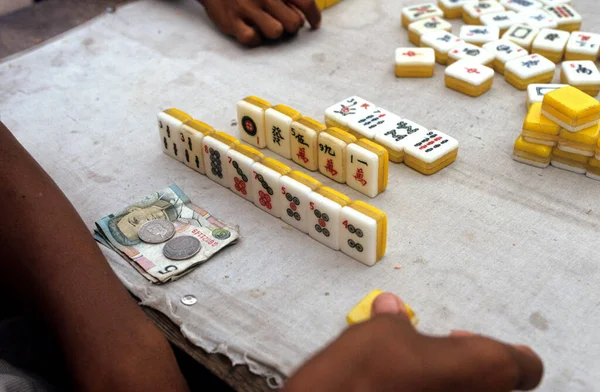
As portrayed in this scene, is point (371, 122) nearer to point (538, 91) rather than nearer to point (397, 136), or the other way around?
point (397, 136)

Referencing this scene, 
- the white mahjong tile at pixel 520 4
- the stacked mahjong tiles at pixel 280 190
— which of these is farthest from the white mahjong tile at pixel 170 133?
the white mahjong tile at pixel 520 4

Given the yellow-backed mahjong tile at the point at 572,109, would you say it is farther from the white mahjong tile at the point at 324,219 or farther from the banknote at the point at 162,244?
the banknote at the point at 162,244

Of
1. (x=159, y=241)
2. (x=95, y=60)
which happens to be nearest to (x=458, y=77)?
(x=159, y=241)

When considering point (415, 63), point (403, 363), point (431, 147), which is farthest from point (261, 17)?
point (403, 363)

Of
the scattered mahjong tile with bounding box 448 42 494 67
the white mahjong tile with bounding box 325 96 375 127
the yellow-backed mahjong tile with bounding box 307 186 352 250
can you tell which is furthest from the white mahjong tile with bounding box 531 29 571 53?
the yellow-backed mahjong tile with bounding box 307 186 352 250

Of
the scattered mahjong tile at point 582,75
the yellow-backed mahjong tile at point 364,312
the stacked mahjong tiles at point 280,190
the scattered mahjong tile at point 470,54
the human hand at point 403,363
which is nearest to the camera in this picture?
the human hand at point 403,363

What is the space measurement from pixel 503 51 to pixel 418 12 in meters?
0.27

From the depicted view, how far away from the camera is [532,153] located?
1.17 m

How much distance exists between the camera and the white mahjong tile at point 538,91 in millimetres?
1266

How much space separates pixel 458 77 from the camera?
1361mm

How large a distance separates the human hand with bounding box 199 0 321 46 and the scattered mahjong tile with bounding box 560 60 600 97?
1.92 feet

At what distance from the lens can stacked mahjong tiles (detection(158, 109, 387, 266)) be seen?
3.16 feet

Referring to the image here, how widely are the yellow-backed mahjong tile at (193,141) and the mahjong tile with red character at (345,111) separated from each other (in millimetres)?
241

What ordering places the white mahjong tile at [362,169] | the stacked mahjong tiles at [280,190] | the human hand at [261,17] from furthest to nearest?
the human hand at [261,17], the white mahjong tile at [362,169], the stacked mahjong tiles at [280,190]
